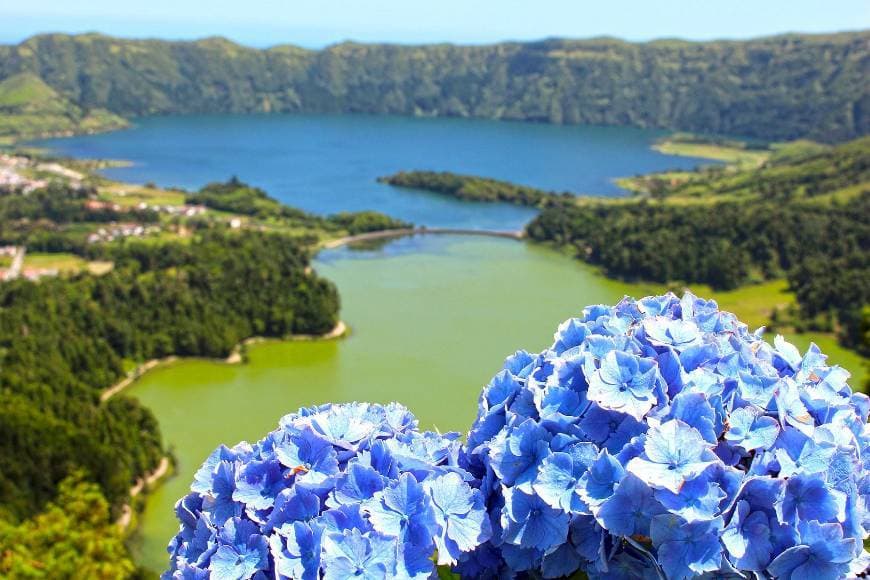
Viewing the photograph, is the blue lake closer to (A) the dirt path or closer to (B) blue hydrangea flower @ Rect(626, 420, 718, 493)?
(A) the dirt path

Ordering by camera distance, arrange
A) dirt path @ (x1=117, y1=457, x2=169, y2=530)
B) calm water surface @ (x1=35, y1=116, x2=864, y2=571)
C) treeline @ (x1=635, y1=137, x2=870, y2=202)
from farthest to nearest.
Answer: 1. treeline @ (x1=635, y1=137, x2=870, y2=202)
2. calm water surface @ (x1=35, y1=116, x2=864, y2=571)
3. dirt path @ (x1=117, y1=457, x2=169, y2=530)

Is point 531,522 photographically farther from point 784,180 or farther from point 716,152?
point 716,152

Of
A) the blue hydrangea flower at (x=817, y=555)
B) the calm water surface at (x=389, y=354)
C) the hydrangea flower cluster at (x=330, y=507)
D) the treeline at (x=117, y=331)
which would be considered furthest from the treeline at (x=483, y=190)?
the blue hydrangea flower at (x=817, y=555)

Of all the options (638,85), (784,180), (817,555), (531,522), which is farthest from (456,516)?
(638,85)

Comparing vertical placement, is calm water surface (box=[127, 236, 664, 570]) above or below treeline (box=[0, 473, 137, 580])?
below

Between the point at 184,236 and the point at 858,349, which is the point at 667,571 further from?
the point at 184,236

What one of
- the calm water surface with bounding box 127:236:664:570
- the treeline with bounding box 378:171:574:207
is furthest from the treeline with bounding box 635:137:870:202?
the calm water surface with bounding box 127:236:664:570

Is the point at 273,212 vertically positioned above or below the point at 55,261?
below

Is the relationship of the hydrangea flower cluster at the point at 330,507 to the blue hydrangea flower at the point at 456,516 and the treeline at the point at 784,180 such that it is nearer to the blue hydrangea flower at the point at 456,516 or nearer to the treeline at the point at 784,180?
the blue hydrangea flower at the point at 456,516
